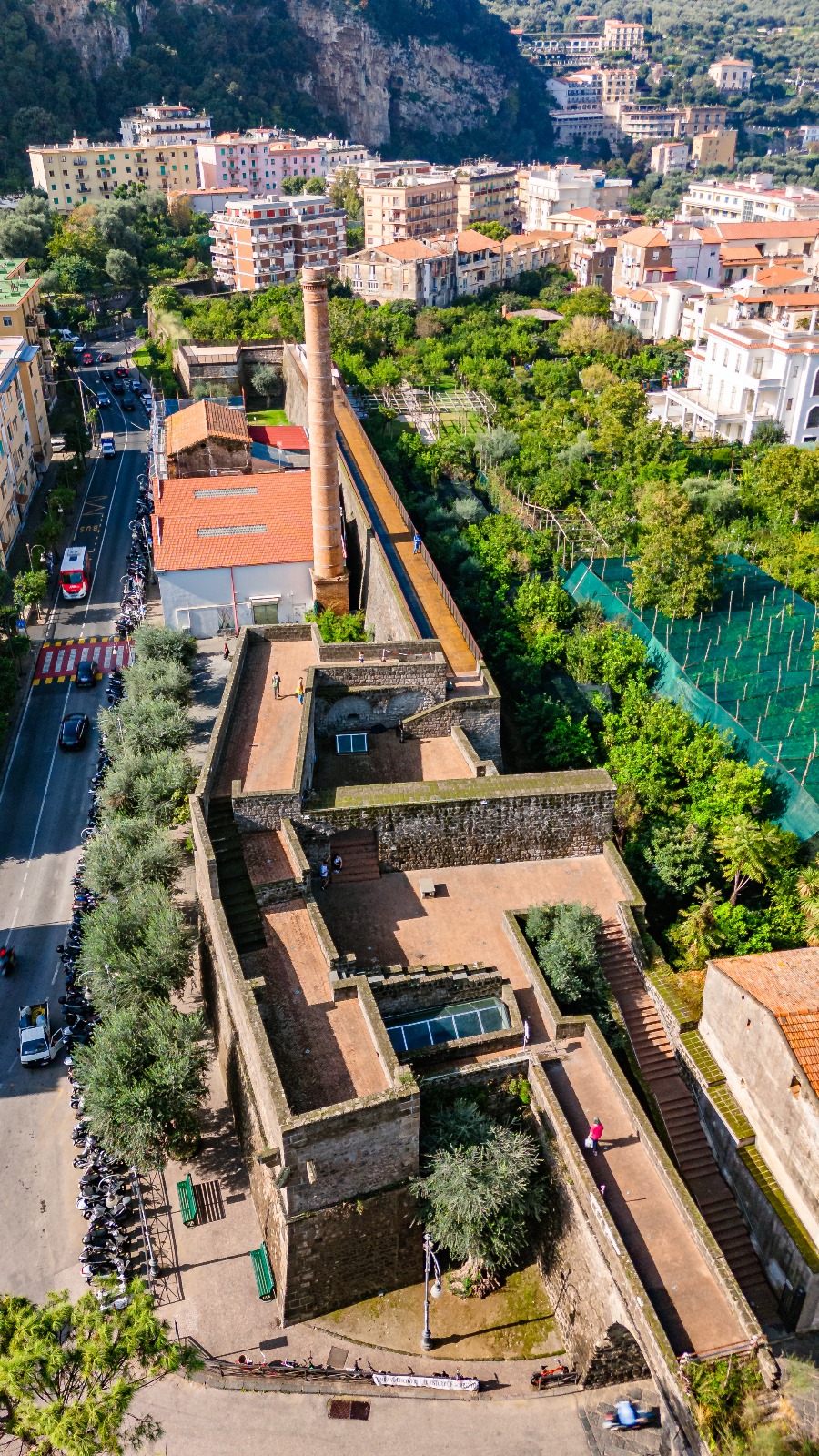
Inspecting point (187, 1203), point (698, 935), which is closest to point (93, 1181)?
point (187, 1203)

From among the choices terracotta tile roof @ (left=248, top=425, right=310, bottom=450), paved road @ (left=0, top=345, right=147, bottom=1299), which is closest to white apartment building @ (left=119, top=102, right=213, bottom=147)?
terracotta tile roof @ (left=248, top=425, right=310, bottom=450)

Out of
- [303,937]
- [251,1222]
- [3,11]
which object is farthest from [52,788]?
[3,11]

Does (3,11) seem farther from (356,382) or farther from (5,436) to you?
(5,436)

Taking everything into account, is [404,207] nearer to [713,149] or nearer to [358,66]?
[358,66]

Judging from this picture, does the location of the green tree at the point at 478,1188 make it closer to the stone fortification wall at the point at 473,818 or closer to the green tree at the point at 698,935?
the stone fortification wall at the point at 473,818

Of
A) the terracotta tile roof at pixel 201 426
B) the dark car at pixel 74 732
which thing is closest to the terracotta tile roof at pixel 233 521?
the dark car at pixel 74 732

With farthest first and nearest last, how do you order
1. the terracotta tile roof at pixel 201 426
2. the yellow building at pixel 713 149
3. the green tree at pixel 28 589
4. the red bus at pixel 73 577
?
the yellow building at pixel 713 149 → the terracotta tile roof at pixel 201 426 → the red bus at pixel 73 577 → the green tree at pixel 28 589

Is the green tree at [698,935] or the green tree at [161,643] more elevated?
the green tree at [161,643]
